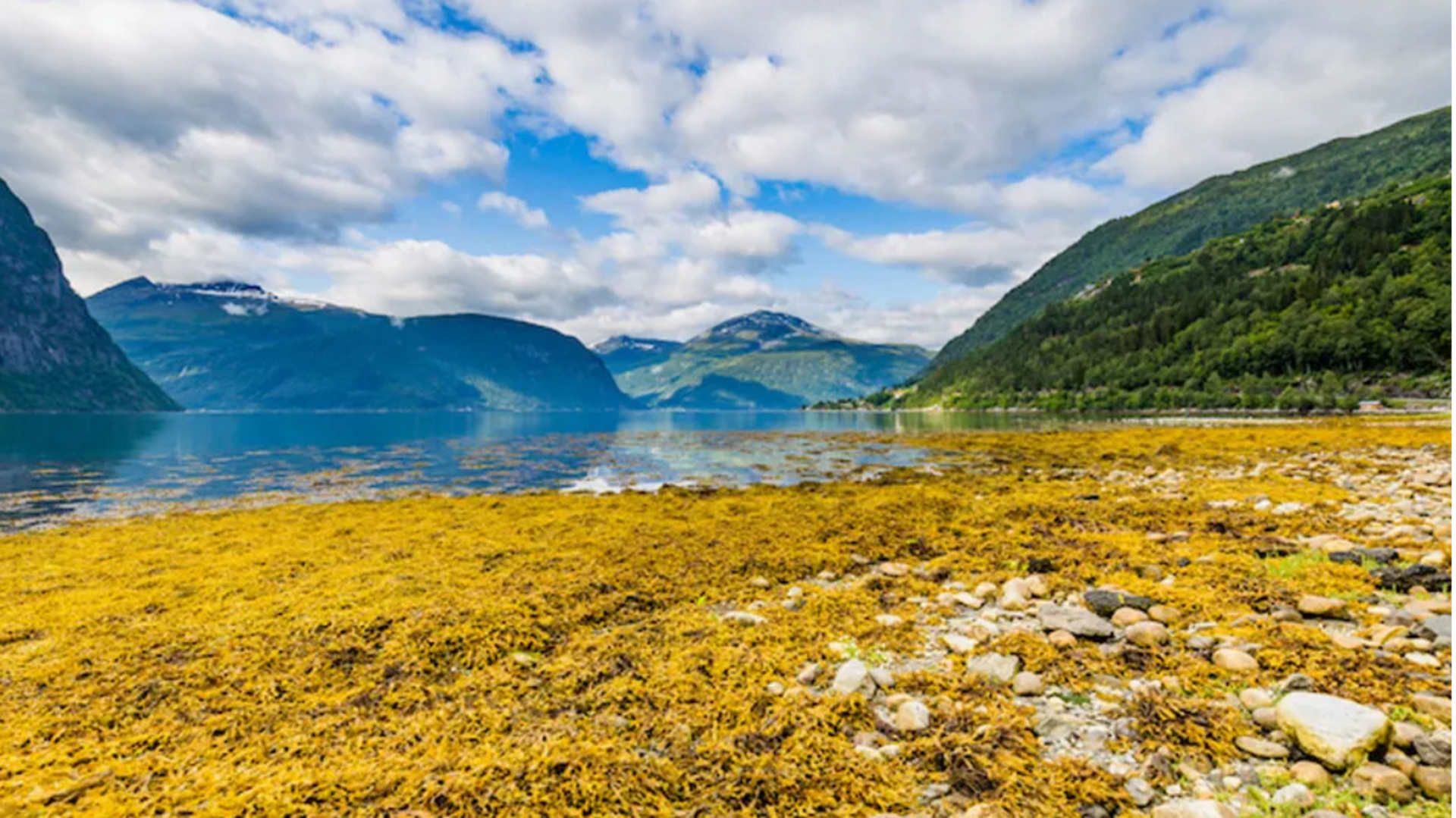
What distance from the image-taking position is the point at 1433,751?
3902 millimetres

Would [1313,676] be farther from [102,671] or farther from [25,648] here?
[25,648]

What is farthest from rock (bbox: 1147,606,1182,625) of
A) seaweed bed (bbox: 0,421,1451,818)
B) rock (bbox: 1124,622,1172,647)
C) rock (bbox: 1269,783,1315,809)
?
rock (bbox: 1269,783,1315,809)

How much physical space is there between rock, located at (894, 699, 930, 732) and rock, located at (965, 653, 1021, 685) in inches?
42.1

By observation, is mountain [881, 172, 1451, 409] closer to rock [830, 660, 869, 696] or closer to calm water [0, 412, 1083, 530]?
calm water [0, 412, 1083, 530]

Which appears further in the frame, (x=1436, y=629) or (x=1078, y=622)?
(x=1078, y=622)

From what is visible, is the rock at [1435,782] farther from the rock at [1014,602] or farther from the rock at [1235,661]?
the rock at [1014,602]

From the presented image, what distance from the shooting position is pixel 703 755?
15.5 feet

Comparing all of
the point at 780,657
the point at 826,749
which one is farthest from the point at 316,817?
the point at 780,657

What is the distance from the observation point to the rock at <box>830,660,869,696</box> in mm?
5750

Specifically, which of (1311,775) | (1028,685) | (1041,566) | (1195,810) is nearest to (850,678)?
(1028,685)

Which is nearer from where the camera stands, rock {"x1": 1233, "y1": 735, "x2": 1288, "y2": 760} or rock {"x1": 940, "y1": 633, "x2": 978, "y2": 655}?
rock {"x1": 1233, "y1": 735, "x2": 1288, "y2": 760}

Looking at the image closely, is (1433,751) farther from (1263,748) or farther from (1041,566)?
(1041,566)

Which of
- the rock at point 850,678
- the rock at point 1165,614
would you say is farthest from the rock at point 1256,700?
the rock at point 850,678

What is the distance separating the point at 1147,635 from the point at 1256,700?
1.55 metres
